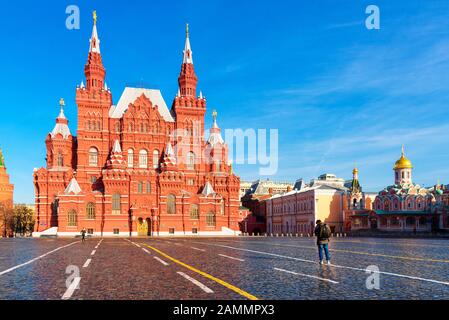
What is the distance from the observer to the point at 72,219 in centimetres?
6644

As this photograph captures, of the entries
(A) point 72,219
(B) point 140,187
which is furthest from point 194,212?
(A) point 72,219

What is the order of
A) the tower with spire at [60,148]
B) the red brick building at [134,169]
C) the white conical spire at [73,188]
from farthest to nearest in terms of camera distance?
1. the tower with spire at [60,148]
2. the red brick building at [134,169]
3. the white conical spire at [73,188]

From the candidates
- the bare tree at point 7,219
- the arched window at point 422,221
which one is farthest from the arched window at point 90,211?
the arched window at point 422,221

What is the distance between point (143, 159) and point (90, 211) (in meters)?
12.7

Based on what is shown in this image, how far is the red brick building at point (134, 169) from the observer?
68.1 meters

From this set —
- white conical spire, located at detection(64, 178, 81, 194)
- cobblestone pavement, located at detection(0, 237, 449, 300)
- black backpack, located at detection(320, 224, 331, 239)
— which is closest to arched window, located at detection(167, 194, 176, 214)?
white conical spire, located at detection(64, 178, 81, 194)

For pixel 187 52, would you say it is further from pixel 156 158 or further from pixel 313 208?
pixel 313 208

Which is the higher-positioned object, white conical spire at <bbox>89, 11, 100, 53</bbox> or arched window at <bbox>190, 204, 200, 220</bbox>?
white conical spire at <bbox>89, 11, 100, 53</bbox>

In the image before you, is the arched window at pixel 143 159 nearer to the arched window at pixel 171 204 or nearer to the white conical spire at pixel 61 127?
the arched window at pixel 171 204

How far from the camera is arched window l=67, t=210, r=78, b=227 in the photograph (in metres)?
66.2

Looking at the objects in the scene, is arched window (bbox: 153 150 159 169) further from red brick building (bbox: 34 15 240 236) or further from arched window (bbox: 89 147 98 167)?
arched window (bbox: 89 147 98 167)

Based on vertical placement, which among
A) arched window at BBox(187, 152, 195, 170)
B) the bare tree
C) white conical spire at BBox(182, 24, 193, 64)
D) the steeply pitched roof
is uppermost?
white conical spire at BBox(182, 24, 193, 64)

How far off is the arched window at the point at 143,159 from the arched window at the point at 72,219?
13.7 meters
